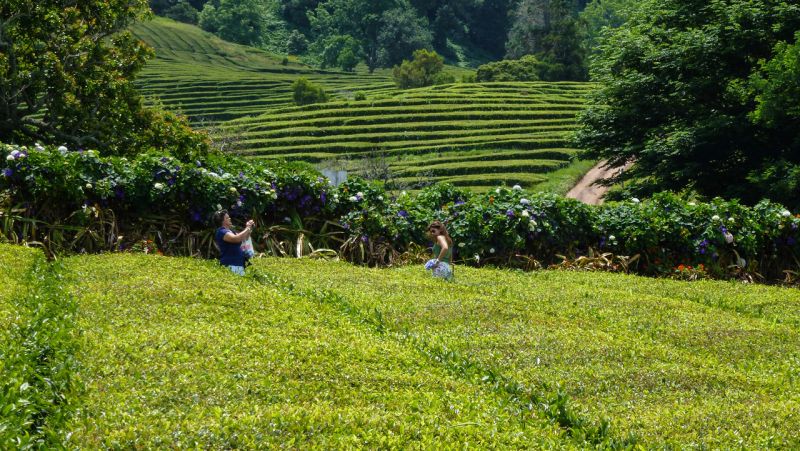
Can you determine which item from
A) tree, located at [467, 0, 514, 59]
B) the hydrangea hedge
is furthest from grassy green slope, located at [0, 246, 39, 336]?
tree, located at [467, 0, 514, 59]

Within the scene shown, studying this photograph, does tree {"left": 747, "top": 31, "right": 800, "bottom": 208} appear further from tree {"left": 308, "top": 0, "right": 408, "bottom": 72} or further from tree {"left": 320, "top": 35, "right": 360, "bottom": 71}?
tree {"left": 308, "top": 0, "right": 408, "bottom": 72}

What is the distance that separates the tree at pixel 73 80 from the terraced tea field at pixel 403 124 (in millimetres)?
24164

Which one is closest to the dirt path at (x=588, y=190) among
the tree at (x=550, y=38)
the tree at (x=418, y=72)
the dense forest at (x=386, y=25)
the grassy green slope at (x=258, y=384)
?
the tree at (x=550, y=38)

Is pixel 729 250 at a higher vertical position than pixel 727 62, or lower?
lower

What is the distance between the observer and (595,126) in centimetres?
3172

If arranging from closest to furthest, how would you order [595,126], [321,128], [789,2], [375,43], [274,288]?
[274,288] < [789,2] < [595,126] < [321,128] < [375,43]

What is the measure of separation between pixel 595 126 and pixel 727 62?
5334 millimetres

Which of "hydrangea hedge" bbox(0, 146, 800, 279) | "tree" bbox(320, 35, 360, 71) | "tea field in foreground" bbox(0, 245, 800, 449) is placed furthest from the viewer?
"tree" bbox(320, 35, 360, 71)

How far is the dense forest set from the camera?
4916 inches

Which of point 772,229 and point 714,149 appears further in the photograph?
point 714,149

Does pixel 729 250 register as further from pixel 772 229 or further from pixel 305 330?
pixel 305 330

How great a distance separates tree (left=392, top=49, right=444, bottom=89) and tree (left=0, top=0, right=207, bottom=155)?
77208 millimetres

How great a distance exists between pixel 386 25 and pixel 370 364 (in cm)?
12501

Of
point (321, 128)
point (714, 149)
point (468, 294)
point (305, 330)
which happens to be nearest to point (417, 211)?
point (468, 294)
